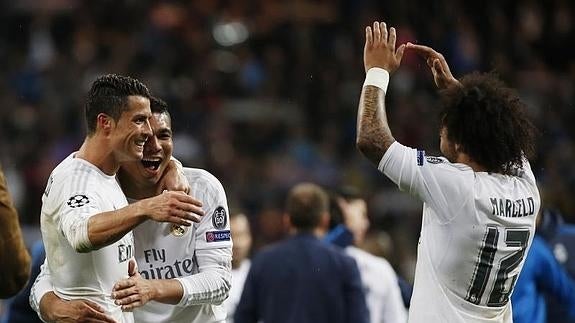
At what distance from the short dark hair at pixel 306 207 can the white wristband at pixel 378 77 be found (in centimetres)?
241

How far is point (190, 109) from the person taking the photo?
16922 millimetres

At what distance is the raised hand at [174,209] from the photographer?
15.6 feet

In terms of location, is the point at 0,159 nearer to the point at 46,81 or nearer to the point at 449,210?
the point at 46,81

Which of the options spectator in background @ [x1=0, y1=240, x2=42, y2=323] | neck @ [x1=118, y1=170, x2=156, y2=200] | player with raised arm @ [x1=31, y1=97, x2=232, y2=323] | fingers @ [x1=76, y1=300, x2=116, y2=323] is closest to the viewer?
fingers @ [x1=76, y1=300, x2=116, y2=323]

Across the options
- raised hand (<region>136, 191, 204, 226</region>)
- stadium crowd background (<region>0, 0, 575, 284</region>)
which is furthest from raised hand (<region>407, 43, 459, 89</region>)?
stadium crowd background (<region>0, 0, 575, 284</region>)

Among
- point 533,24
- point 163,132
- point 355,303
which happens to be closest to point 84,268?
point 163,132

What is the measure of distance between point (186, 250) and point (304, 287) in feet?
6.72

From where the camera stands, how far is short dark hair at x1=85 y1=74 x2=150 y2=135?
5.36 metres

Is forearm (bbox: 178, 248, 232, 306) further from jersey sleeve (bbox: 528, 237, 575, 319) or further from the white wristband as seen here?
jersey sleeve (bbox: 528, 237, 575, 319)

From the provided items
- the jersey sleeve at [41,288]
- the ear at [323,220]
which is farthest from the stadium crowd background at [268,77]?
the jersey sleeve at [41,288]

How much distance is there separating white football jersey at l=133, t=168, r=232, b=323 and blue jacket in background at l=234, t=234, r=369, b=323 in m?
1.87

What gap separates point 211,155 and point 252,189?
1.07 m

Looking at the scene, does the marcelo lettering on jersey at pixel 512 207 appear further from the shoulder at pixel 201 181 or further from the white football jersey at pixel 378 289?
the white football jersey at pixel 378 289

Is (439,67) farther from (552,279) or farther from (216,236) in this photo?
(552,279)
